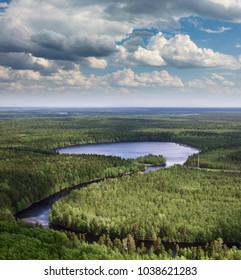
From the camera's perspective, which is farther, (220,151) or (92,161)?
(220,151)

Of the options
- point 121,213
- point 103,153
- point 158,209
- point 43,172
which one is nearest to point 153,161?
point 103,153

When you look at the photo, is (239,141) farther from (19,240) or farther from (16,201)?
(19,240)

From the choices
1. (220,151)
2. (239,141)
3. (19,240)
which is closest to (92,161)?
(220,151)

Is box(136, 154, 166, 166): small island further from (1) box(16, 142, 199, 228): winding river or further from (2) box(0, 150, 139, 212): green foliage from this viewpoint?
(2) box(0, 150, 139, 212): green foliage

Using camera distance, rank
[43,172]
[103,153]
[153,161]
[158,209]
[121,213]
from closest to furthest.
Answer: [121,213]
[158,209]
[43,172]
[153,161]
[103,153]

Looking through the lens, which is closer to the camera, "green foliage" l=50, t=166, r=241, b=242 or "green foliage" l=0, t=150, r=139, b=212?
"green foliage" l=50, t=166, r=241, b=242

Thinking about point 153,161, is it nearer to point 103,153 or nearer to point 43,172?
point 103,153

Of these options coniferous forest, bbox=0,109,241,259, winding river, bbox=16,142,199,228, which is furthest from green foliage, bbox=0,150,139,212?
winding river, bbox=16,142,199,228

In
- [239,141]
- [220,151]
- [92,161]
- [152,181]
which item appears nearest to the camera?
[152,181]

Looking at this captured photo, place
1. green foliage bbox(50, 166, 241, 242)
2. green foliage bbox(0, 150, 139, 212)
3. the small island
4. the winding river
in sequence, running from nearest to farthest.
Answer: green foliage bbox(50, 166, 241, 242)
the winding river
green foliage bbox(0, 150, 139, 212)
the small island
